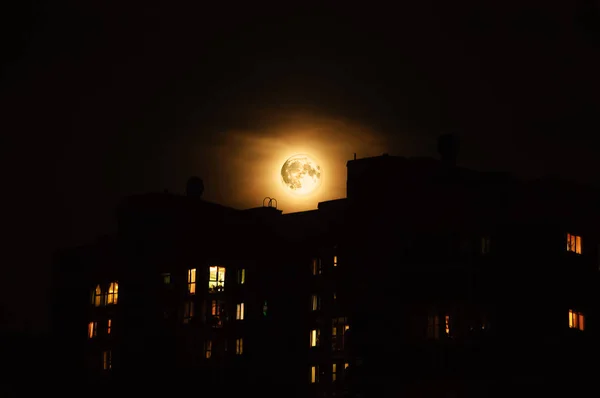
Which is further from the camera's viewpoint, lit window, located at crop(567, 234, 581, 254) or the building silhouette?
lit window, located at crop(567, 234, 581, 254)

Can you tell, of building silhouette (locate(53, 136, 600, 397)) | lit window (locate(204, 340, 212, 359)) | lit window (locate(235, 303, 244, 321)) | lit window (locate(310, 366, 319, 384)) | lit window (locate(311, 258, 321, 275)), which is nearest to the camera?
building silhouette (locate(53, 136, 600, 397))

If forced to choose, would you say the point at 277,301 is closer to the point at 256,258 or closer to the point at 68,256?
the point at 256,258

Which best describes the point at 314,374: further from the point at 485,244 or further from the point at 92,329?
the point at 92,329

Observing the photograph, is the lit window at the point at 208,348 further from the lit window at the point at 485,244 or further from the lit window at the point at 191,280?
the lit window at the point at 485,244

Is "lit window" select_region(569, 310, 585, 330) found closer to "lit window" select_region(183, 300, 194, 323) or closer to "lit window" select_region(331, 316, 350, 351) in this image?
"lit window" select_region(331, 316, 350, 351)

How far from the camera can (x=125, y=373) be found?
66.6 m

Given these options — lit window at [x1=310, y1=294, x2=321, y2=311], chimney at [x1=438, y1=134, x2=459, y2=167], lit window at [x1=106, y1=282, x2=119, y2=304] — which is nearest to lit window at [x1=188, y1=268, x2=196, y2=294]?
lit window at [x1=106, y1=282, x2=119, y2=304]

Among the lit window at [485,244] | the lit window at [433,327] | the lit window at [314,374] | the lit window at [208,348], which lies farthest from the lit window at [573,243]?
the lit window at [208,348]

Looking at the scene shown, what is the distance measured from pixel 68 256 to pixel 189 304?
14.7 m

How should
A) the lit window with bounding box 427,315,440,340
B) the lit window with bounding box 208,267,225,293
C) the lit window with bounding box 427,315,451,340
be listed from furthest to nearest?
the lit window with bounding box 208,267,225,293 → the lit window with bounding box 427,315,440,340 → the lit window with bounding box 427,315,451,340

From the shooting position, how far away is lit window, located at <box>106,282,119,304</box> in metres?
69.5

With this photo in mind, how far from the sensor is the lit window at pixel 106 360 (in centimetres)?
6894

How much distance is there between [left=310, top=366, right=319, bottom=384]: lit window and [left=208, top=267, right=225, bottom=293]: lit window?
9.28 metres

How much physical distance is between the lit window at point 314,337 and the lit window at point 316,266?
382 cm
